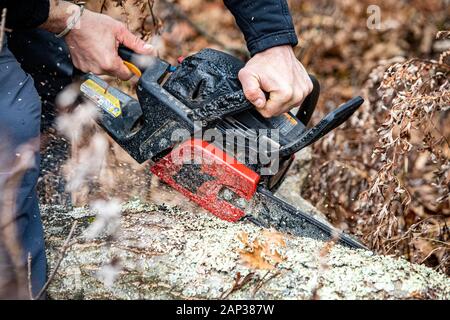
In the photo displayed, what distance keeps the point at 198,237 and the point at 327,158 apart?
5.97ft

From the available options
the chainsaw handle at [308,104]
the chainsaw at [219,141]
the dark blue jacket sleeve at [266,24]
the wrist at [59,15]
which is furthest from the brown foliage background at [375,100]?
the wrist at [59,15]

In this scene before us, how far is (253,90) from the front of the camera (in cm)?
219

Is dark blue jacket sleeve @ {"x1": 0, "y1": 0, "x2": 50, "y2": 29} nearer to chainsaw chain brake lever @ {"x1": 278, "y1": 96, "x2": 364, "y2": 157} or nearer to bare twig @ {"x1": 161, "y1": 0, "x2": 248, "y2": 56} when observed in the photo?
chainsaw chain brake lever @ {"x1": 278, "y1": 96, "x2": 364, "y2": 157}

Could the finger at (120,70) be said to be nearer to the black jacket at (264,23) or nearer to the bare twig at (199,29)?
the black jacket at (264,23)

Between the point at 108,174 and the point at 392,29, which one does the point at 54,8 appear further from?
the point at 392,29

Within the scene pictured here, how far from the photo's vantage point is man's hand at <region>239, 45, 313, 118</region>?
2.22m

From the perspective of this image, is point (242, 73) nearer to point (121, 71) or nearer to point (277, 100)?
point (277, 100)

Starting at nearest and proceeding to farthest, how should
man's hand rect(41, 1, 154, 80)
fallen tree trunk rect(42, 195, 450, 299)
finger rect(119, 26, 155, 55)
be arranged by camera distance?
fallen tree trunk rect(42, 195, 450, 299) → man's hand rect(41, 1, 154, 80) → finger rect(119, 26, 155, 55)

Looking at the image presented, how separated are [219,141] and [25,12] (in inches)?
37.9

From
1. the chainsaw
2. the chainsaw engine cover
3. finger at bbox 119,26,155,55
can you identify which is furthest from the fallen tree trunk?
finger at bbox 119,26,155,55

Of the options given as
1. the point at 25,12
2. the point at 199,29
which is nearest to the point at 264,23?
the point at 25,12

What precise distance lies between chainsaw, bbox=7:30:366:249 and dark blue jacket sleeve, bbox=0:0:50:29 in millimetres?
495

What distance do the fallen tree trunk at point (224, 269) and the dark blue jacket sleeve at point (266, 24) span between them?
2.95ft

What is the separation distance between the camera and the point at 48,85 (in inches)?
113
